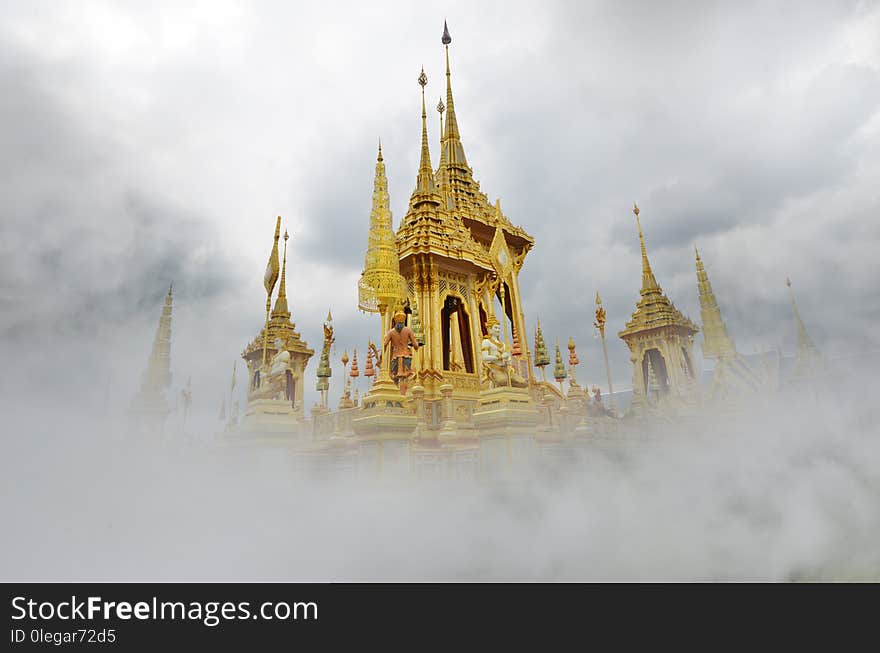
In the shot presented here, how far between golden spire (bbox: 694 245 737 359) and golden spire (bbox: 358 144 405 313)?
8787 mm

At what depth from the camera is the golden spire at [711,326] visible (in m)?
11.6

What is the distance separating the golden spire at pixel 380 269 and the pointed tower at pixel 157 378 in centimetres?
406

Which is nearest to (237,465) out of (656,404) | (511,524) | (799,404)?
(511,524)

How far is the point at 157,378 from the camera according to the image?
8570mm

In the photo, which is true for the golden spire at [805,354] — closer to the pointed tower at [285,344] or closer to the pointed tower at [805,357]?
the pointed tower at [805,357]

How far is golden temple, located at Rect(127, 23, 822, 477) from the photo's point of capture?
838cm

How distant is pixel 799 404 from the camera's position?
10008 millimetres

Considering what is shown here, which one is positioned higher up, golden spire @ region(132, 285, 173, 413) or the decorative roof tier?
the decorative roof tier

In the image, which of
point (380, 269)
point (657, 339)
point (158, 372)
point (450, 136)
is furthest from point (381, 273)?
point (657, 339)

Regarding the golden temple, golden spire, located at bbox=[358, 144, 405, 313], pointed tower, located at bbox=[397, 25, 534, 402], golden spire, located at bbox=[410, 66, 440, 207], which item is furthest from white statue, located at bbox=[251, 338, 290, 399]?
golden spire, located at bbox=[410, 66, 440, 207]

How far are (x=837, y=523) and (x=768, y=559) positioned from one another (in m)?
1.70

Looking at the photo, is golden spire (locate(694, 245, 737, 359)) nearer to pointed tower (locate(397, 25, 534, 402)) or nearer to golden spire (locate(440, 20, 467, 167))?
pointed tower (locate(397, 25, 534, 402))

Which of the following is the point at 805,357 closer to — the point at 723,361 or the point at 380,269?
the point at 723,361
